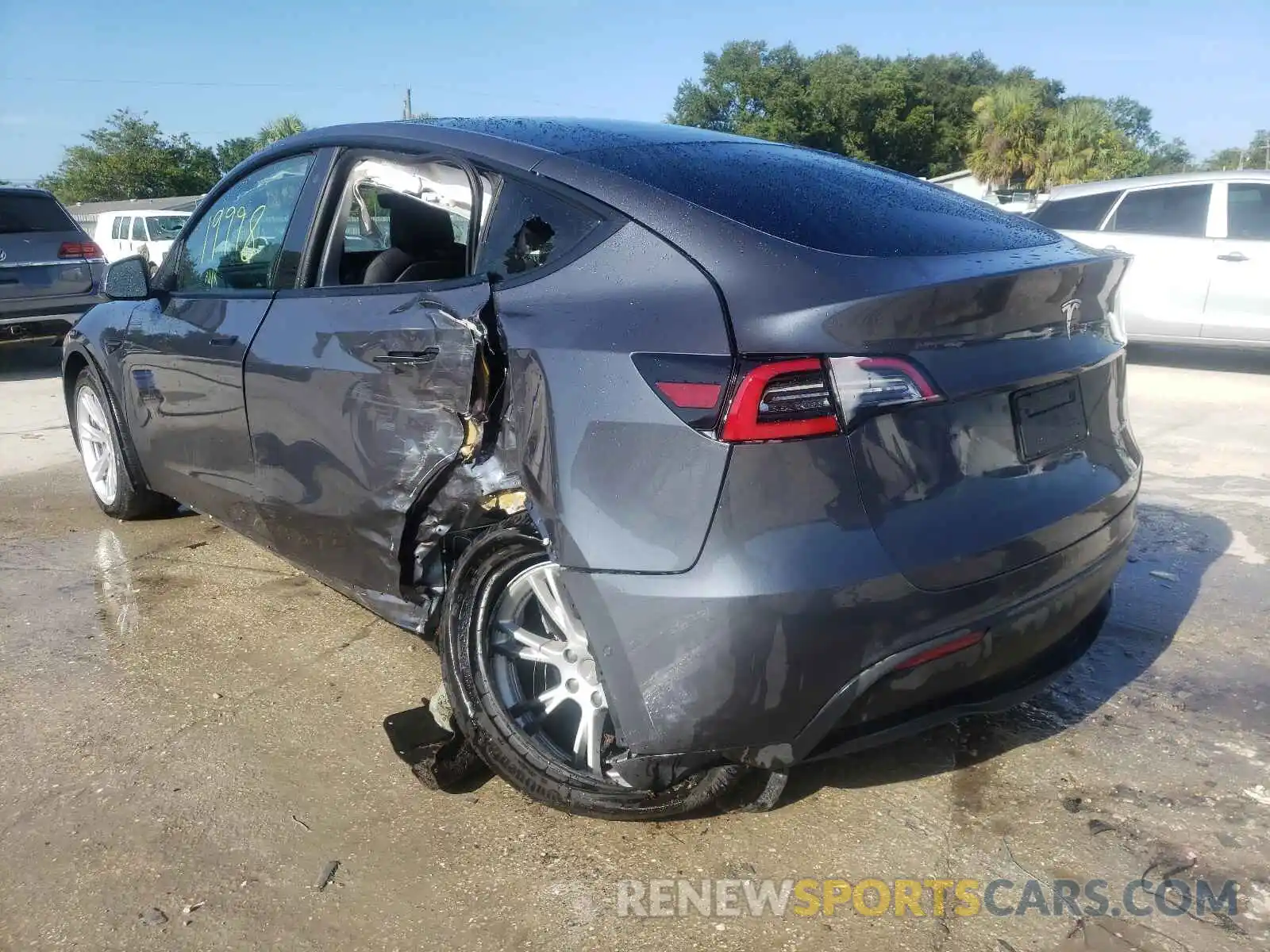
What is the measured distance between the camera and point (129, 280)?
13.8 feet

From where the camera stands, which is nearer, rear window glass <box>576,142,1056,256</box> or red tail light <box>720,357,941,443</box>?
red tail light <box>720,357,941,443</box>

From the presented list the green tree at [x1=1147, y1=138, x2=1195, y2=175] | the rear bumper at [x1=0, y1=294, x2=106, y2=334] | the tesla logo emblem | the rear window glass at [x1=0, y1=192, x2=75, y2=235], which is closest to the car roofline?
the tesla logo emblem

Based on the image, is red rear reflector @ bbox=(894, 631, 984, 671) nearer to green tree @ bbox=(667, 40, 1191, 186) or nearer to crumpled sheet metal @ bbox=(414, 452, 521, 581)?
crumpled sheet metal @ bbox=(414, 452, 521, 581)

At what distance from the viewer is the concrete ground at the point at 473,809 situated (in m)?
2.27

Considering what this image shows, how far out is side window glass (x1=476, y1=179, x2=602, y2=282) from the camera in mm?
2512

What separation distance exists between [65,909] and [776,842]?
1598 millimetres

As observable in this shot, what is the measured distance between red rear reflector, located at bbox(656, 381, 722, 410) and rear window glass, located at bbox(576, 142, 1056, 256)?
41cm

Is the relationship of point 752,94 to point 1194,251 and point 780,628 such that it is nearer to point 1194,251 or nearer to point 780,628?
point 1194,251

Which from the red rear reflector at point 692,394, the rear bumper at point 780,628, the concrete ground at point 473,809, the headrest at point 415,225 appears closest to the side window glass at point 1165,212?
the concrete ground at point 473,809

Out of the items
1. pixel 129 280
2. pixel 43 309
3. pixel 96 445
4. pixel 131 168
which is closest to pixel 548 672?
pixel 129 280

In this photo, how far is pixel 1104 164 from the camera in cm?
3691

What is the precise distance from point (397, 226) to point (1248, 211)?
26.3 feet

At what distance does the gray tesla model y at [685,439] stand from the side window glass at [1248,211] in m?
7.04

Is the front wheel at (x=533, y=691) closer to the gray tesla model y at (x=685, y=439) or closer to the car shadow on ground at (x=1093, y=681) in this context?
the gray tesla model y at (x=685, y=439)
